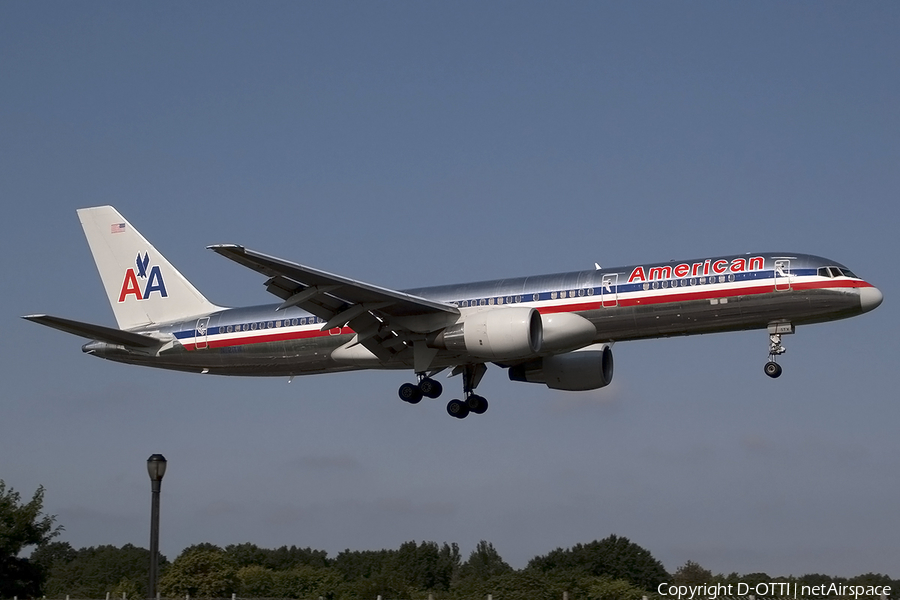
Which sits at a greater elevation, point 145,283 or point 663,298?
point 145,283

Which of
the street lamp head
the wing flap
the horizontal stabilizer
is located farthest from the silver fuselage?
the street lamp head

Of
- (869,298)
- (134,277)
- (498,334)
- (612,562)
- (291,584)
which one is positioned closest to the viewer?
(869,298)

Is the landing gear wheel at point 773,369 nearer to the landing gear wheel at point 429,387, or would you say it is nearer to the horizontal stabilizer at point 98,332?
the landing gear wheel at point 429,387

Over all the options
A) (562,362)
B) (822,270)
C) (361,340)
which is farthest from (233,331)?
(822,270)

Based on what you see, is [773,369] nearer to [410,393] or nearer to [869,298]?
[869,298]

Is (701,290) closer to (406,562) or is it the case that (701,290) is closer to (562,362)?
(562,362)

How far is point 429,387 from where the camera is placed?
35.9 m

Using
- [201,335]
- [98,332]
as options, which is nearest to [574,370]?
[201,335]

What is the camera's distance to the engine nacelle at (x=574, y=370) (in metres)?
37.6

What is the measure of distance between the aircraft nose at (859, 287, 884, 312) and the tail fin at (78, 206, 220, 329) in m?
21.7

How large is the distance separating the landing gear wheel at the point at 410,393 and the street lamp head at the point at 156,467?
15.8m

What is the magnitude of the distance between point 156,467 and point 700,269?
57.7 feet

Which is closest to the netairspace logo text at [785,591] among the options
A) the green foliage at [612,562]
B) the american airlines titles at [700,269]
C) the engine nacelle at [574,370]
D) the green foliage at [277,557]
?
the american airlines titles at [700,269]

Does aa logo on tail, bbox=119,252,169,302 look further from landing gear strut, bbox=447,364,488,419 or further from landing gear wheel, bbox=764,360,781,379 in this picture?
landing gear wheel, bbox=764,360,781,379
